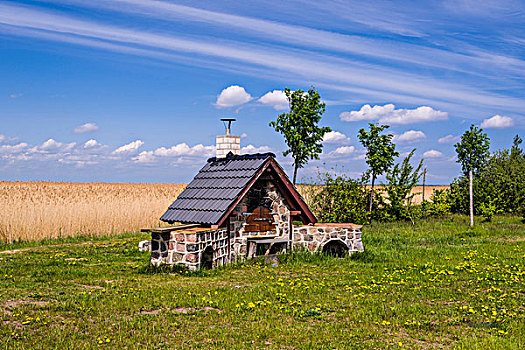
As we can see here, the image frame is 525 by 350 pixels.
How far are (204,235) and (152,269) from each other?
6.12 ft

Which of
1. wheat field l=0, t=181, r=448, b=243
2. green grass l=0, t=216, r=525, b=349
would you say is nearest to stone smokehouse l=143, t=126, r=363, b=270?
green grass l=0, t=216, r=525, b=349

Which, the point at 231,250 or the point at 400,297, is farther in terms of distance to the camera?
the point at 231,250

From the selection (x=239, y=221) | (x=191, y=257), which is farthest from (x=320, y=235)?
(x=191, y=257)

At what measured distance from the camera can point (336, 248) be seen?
18703 mm

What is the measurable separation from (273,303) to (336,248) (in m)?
8.39

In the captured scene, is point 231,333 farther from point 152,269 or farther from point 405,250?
point 405,250

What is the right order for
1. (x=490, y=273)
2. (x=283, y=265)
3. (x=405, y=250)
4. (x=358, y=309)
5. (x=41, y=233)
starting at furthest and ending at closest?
(x=41, y=233), (x=405, y=250), (x=283, y=265), (x=490, y=273), (x=358, y=309)

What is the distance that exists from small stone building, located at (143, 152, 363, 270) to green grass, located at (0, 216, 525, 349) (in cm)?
70

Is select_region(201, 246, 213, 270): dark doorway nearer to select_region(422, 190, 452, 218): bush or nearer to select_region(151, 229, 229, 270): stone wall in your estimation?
select_region(151, 229, 229, 270): stone wall

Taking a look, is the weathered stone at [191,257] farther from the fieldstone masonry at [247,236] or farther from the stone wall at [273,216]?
the stone wall at [273,216]

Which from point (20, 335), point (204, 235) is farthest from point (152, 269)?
point (20, 335)

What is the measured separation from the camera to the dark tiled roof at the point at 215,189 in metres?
15.7

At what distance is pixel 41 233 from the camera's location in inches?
896

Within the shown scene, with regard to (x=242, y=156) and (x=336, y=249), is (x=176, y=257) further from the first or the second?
(x=336, y=249)
